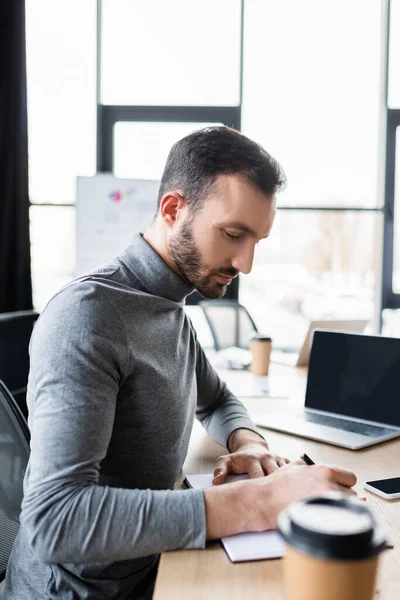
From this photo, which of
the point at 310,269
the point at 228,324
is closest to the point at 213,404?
the point at 228,324

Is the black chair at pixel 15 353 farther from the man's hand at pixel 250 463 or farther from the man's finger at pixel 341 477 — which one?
the man's finger at pixel 341 477

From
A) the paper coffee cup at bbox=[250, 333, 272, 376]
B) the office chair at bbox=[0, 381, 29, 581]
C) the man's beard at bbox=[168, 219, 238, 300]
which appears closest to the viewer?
the man's beard at bbox=[168, 219, 238, 300]

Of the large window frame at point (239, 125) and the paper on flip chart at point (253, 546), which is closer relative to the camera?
the paper on flip chart at point (253, 546)

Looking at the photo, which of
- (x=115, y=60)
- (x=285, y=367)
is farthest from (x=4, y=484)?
(x=115, y=60)

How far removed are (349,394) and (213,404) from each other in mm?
351

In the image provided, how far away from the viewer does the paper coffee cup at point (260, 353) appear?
7.19 ft

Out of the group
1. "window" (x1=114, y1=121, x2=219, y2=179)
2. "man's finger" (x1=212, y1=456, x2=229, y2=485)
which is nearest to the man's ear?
"man's finger" (x1=212, y1=456, x2=229, y2=485)

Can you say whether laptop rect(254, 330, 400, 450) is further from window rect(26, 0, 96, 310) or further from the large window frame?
window rect(26, 0, 96, 310)

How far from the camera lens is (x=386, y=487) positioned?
1.00 meters

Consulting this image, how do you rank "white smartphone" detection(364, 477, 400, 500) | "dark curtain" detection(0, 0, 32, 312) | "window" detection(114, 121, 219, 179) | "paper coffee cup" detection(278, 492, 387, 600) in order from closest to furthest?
"paper coffee cup" detection(278, 492, 387, 600) < "white smartphone" detection(364, 477, 400, 500) < "dark curtain" detection(0, 0, 32, 312) < "window" detection(114, 121, 219, 179)

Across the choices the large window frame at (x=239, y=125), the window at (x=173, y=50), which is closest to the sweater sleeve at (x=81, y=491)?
the large window frame at (x=239, y=125)

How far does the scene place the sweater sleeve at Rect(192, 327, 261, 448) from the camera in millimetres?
1334

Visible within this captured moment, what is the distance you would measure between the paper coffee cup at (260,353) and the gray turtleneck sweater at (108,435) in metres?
0.98

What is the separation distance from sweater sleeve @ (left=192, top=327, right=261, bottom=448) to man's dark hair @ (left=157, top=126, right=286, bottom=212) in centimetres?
45
